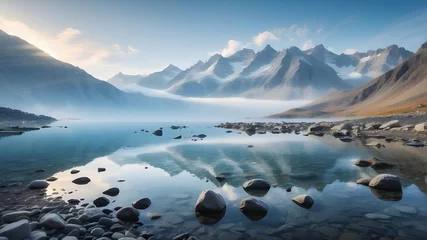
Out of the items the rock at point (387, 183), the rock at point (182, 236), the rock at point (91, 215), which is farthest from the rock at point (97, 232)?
the rock at point (387, 183)

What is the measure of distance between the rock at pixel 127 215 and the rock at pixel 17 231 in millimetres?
3717

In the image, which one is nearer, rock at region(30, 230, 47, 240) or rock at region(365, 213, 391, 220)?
rock at region(30, 230, 47, 240)

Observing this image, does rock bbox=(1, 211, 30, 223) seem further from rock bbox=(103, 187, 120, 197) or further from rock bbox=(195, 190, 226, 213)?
rock bbox=(195, 190, 226, 213)

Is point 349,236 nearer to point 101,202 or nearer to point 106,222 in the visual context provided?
point 106,222

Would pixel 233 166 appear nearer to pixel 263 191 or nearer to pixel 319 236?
pixel 263 191

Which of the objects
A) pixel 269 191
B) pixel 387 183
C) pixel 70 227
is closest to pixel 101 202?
pixel 70 227

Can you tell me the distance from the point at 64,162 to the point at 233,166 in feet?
63.3

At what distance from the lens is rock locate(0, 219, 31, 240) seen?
1021cm

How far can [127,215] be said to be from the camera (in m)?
13.0

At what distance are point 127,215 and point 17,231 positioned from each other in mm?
4361

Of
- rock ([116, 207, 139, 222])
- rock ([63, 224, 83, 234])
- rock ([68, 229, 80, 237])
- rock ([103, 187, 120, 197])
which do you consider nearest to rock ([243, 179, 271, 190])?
rock ([116, 207, 139, 222])

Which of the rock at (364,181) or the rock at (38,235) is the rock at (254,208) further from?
the rock at (38,235)

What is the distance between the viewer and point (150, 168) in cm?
2680

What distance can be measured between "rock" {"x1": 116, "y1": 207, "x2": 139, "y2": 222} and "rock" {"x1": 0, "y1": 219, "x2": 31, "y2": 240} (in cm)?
372
